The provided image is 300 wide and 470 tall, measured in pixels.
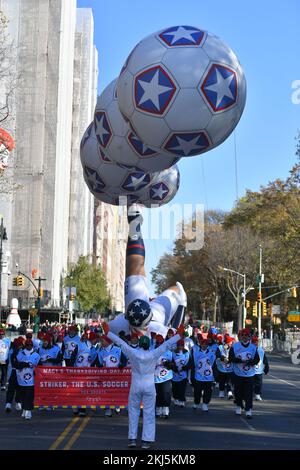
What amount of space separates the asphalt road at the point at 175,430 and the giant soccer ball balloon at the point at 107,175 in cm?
472

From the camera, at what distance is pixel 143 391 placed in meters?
11.3

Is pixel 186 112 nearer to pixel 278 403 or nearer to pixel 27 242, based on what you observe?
pixel 278 403

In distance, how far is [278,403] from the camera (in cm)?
1912

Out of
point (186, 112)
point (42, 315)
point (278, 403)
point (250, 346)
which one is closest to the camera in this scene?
point (186, 112)

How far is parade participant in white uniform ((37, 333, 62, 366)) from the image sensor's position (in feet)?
53.9

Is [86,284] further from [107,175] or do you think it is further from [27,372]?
[27,372]

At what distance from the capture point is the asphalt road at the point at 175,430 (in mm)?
11719

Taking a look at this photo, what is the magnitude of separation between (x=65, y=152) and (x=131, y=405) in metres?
65.2

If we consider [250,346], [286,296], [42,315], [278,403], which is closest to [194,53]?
[250,346]

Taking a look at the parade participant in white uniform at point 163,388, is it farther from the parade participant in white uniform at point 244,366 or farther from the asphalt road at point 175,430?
the parade participant in white uniform at point 244,366

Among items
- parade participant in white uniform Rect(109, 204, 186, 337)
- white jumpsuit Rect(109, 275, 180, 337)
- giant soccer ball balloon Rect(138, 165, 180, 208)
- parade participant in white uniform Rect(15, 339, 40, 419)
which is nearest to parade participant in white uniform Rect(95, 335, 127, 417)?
parade participant in white uniform Rect(109, 204, 186, 337)

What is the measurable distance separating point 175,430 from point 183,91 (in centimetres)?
563

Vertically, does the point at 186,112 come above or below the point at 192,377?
above

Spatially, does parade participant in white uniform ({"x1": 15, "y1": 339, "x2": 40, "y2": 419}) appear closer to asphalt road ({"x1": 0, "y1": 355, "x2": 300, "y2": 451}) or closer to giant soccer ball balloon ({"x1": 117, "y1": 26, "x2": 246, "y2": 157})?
asphalt road ({"x1": 0, "y1": 355, "x2": 300, "y2": 451})
